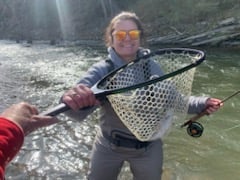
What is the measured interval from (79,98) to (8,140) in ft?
3.77

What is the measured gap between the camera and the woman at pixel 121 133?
157 inches

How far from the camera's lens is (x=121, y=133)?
13.1ft

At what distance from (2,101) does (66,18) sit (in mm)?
37049

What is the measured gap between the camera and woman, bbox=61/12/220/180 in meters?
3.98

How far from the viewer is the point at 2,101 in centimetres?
1141

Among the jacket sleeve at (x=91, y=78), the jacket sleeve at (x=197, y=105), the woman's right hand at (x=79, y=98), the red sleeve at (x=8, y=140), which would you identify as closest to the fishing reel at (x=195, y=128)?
the jacket sleeve at (x=197, y=105)

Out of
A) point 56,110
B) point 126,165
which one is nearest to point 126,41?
point 56,110

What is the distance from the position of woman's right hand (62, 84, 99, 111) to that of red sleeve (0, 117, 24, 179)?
964mm

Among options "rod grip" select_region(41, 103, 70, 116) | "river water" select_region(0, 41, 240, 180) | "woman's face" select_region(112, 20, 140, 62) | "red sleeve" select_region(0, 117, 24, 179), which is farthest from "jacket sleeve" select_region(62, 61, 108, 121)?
"red sleeve" select_region(0, 117, 24, 179)

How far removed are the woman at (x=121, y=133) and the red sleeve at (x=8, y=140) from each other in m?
2.03

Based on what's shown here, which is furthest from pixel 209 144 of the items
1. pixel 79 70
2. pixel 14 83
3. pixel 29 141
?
pixel 79 70

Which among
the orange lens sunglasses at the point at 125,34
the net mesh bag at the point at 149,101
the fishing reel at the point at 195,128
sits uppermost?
the orange lens sunglasses at the point at 125,34

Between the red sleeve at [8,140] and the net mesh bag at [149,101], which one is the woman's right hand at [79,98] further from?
the red sleeve at [8,140]

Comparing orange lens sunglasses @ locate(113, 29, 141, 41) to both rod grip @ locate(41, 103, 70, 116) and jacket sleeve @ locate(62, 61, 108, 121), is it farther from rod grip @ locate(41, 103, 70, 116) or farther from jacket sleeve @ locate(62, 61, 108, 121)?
rod grip @ locate(41, 103, 70, 116)
